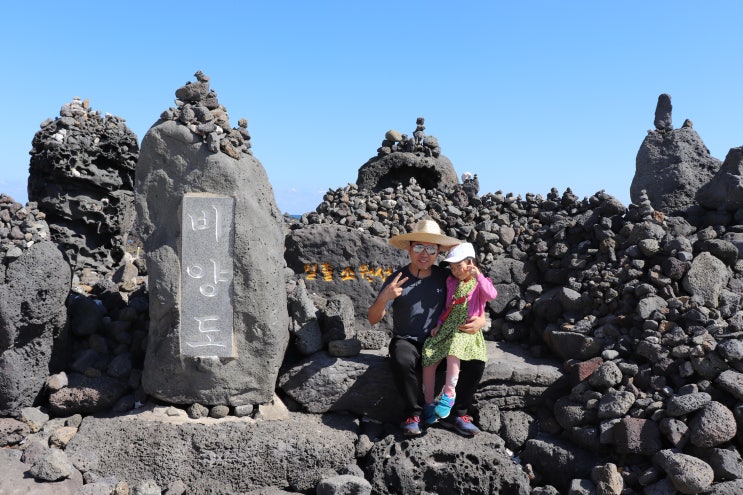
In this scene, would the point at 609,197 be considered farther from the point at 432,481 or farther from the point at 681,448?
the point at 432,481

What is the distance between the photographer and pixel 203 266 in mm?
5113

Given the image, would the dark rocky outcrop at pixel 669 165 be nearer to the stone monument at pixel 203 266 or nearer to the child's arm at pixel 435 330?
the child's arm at pixel 435 330

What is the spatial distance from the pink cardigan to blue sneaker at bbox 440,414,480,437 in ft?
2.61

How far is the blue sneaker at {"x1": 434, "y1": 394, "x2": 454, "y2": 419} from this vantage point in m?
4.89

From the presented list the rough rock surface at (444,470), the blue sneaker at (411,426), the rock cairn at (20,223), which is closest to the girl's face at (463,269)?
the blue sneaker at (411,426)

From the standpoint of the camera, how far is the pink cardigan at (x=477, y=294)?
4.93 meters

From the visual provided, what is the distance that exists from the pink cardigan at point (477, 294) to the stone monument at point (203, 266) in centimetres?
144

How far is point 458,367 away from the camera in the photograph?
4.96 metres

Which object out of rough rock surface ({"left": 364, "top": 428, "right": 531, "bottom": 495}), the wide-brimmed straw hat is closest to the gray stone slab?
the wide-brimmed straw hat

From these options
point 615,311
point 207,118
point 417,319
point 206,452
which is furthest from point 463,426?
point 207,118

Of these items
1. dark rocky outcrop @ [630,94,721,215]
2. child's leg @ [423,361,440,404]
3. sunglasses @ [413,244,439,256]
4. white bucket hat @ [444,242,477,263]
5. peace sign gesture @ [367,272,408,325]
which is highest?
dark rocky outcrop @ [630,94,721,215]

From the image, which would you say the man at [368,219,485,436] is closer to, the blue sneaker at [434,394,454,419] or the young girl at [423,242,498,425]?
the young girl at [423,242,498,425]

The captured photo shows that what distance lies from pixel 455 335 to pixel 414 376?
1.50ft

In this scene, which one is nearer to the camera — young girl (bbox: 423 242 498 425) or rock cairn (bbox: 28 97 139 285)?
young girl (bbox: 423 242 498 425)
